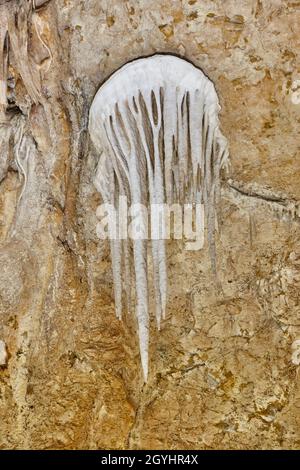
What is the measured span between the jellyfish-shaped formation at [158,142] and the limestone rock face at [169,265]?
7cm

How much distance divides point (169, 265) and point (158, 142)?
617 mm

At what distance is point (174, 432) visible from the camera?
10.4 ft

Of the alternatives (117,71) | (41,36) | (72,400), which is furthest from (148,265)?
(41,36)

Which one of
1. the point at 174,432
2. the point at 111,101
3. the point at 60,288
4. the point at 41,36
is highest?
the point at 41,36

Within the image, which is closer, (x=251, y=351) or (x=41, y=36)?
(x=251, y=351)

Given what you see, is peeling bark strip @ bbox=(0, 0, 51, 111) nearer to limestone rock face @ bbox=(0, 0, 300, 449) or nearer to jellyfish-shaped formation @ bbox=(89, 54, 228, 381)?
limestone rock face @ bbox=(0, 0, 300, 449)

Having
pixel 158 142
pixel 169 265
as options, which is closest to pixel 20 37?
pixel 158 142

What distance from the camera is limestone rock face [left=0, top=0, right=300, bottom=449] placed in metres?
3.11

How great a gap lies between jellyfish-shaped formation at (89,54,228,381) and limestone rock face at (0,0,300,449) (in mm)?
73

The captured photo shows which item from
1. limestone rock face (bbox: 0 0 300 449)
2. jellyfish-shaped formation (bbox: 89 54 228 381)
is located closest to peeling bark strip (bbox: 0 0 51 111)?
limestone rock face (bbox: 0 0 300 449)

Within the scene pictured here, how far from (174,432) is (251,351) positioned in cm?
56

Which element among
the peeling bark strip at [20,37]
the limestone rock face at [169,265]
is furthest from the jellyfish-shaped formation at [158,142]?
the peeling bark strip at [20,37]

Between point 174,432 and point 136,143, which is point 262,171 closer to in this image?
point 136,143

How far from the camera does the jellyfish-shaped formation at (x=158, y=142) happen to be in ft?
10.3
